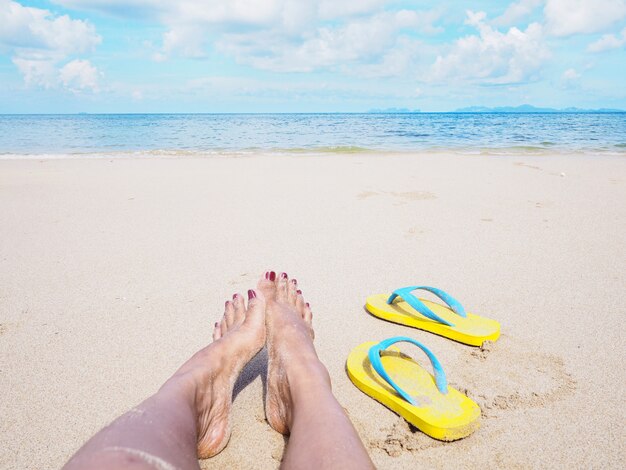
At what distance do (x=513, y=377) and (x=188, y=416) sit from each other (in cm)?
145

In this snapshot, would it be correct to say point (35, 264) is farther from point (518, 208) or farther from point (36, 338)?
point (518, 208)

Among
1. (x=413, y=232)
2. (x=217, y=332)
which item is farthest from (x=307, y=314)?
(x=413, y=232)

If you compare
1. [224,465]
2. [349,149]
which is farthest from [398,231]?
[349,149]

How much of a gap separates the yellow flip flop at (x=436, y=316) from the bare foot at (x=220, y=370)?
0.74m

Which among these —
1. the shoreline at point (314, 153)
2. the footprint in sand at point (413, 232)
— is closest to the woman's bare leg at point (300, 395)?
the footprint in sand at point (413, 232)

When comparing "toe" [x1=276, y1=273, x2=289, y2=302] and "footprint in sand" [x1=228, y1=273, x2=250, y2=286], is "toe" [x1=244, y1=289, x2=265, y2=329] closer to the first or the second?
"toe" [x1=276, y1=273, x2=289, y2=302]

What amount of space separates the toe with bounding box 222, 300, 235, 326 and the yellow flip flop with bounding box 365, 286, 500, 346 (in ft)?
2.69

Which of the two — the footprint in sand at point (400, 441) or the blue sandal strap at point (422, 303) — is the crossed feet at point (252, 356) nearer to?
the footprint in sand at point (400, 441)

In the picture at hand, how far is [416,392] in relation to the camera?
172cm

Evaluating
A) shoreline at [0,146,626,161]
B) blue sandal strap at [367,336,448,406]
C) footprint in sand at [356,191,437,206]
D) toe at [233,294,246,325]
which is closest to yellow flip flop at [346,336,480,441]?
blue sandal strap at [367,336,448,406]

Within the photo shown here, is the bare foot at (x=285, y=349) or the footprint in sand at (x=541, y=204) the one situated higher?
the footprint in sand at (x=541, y=204)

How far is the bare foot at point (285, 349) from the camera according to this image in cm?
161

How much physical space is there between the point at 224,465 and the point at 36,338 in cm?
138

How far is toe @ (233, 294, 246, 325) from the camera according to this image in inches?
86.5
